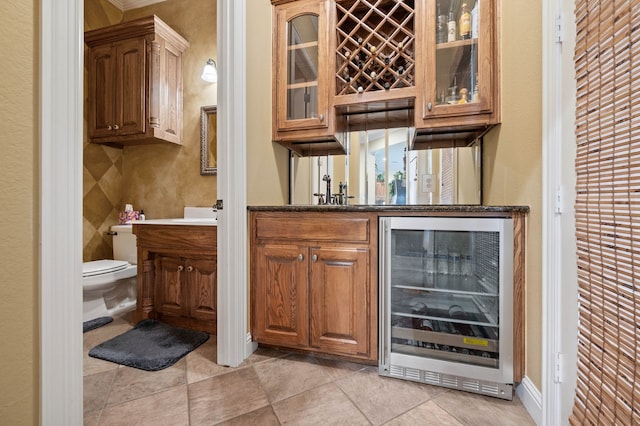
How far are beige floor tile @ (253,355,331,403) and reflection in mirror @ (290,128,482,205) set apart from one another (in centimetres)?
111

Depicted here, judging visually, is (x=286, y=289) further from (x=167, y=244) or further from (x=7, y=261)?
(x=7, y=261)

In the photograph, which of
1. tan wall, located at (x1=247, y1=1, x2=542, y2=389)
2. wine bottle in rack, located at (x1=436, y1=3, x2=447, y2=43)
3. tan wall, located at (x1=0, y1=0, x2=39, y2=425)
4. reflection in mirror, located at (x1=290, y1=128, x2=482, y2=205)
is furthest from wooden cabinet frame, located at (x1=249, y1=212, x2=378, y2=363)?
wine bottle in rack, located at (x1=436, y1=3, x2=447, y2=43)

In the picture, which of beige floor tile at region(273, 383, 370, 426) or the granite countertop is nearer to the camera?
beige floor tile at region(273, 383, 370, 426)

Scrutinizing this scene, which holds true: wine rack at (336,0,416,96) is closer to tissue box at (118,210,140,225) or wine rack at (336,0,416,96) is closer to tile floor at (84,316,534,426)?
tile floor at (84,316,534,426)

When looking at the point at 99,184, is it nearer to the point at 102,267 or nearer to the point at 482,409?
the point at 102,267

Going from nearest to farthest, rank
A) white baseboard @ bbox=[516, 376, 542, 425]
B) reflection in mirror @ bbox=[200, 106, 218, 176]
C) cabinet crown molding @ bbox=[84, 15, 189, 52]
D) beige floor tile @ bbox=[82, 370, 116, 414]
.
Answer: white baseboard @ bbox=[516, 376, 542, 425]
beige floor tile @ bbox=[82, 370, 116, 414]
cabinet crown molding @ bbox=[84, 15, 189, 52]
reflection in mirror @ bbox=[200, 106, 218, 176]

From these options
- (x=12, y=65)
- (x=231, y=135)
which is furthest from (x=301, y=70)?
(x=12, y=65)

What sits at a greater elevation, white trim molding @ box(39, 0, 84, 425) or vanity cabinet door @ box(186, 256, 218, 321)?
white trim molding @ box(39, 0, 84, 425)

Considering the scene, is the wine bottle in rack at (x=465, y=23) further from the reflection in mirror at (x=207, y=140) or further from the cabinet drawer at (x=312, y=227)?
the reflection in mirror at (x=207, y=140)

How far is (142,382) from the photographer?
1.44m

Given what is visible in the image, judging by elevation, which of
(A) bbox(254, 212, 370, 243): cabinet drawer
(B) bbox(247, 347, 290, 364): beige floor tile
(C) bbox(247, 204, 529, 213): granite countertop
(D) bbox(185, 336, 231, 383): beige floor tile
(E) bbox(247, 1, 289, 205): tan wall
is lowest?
(D) bbox(185, 336, 231, 383): beige floor tile

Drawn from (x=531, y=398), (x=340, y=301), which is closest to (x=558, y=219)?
(x=531, y=398)

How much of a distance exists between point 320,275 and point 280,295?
11.1 inches

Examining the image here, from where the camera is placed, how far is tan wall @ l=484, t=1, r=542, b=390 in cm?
120
